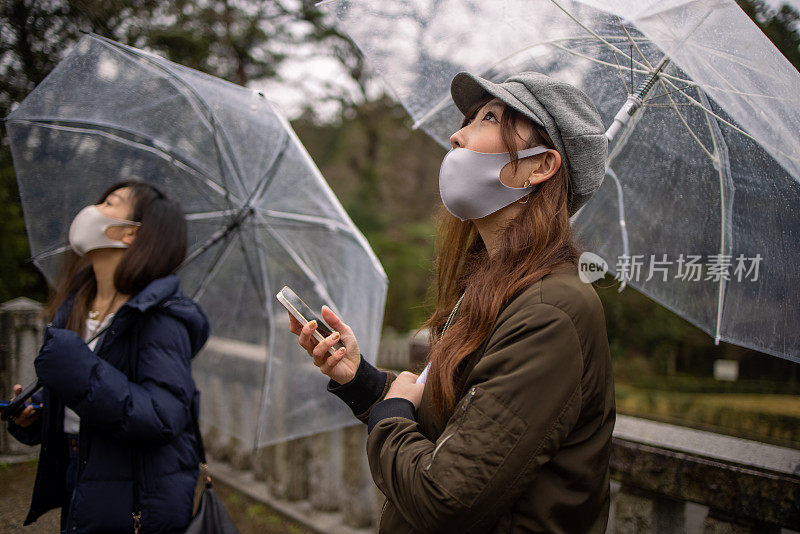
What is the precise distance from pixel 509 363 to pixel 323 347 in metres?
0.56

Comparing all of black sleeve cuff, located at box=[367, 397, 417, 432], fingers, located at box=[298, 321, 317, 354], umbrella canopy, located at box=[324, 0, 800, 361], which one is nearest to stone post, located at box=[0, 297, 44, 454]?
fingers, located at box=[298, 321, 317, 354]

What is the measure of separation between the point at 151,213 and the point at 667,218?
81.9 inches

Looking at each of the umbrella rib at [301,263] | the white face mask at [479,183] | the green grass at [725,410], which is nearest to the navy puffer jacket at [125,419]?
the umbrella rib at [301,263]

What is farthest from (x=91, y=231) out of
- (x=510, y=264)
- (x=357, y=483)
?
(x=357, y=483)

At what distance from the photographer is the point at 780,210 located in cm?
185

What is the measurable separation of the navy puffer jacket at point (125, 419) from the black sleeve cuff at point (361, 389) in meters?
0.72

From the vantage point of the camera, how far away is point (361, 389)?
168cm

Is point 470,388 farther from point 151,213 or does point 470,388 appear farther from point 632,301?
point 632,301

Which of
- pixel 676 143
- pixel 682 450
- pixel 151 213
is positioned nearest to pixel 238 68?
pixel 151 213

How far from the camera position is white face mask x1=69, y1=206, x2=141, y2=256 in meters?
2.21

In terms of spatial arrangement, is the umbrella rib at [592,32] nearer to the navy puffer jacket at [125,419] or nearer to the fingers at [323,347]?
the fingers at [323,347]

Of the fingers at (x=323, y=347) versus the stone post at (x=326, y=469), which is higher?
the fingers at (x=323, y=347)

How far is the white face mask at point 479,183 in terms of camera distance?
152 centimetres

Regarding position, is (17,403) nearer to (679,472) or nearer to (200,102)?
(200,102)
